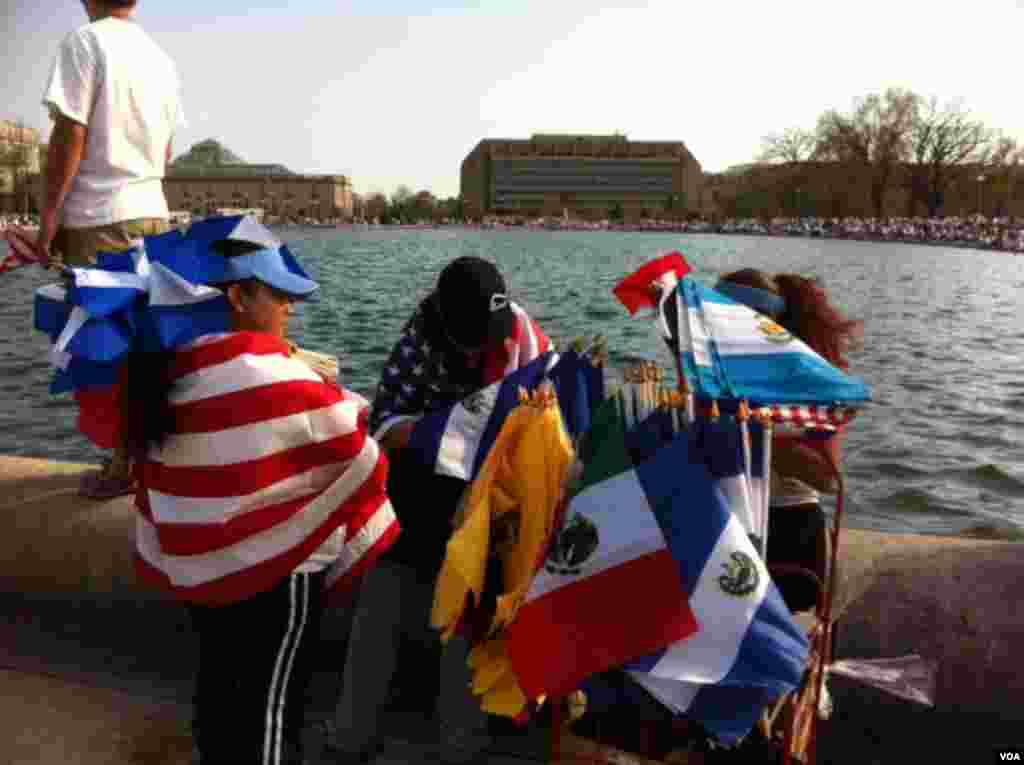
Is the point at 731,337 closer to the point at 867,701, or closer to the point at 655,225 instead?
the point at 867,701

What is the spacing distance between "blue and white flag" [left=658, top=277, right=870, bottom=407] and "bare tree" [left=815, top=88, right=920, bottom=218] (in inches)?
3872

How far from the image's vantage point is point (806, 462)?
2686 mm

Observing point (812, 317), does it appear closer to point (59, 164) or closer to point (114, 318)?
point (114, 318)

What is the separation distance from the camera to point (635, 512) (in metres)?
2.35

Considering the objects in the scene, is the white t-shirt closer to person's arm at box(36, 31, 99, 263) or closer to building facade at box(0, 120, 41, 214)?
person's arm at box(36, 31, 99, 263)

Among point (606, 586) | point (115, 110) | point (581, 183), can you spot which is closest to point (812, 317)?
point (606, 586)

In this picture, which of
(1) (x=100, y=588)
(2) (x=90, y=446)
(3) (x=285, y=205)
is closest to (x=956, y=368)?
(2) (x=90, y=446)

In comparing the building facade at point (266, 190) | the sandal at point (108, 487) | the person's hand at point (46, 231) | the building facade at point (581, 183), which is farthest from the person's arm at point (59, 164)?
the building facade at point (581, 183)

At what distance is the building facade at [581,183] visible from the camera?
162375 mm

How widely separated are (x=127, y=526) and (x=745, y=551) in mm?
2312

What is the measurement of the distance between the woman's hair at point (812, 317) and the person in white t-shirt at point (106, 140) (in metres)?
2.20

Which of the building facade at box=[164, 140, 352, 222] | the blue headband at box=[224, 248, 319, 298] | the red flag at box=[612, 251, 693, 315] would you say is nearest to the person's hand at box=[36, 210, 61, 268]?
the blue headband at box=[224, 248, 319, 298]

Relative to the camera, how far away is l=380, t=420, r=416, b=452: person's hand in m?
2.80

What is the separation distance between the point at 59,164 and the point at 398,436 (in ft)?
5.51
